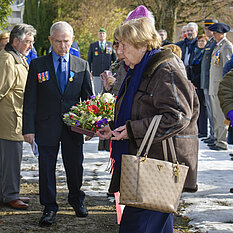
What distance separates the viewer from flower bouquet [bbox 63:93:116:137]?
4.38m

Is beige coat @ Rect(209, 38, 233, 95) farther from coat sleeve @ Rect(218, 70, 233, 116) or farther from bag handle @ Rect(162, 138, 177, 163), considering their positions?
bag handle @ Rect(162, 138, 177, 163)

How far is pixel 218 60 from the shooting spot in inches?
382

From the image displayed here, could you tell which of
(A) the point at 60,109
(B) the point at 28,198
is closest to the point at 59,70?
(A) the point at 60,109

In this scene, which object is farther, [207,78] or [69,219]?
[207,78]

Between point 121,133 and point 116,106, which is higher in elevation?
point 116,106

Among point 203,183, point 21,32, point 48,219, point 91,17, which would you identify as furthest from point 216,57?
point 91,17

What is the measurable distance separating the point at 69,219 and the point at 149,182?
7.99 ft

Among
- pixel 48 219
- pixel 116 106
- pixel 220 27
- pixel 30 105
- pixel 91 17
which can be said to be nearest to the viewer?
pixel 116 106

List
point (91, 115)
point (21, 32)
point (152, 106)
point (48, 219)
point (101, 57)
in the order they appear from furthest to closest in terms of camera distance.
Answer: point (101, 57), point (21, 32), point (48, 219), point (91, 115), point (152, 106)

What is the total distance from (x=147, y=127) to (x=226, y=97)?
62.5 inches

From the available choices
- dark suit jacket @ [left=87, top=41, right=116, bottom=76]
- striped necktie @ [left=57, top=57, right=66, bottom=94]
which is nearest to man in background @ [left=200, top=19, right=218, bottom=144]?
dark suit jacket @ [left=87, top=41, right=116, bottom=76]

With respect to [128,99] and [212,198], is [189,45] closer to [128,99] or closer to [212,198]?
[212,198]

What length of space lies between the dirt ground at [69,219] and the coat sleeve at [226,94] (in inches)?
54.1

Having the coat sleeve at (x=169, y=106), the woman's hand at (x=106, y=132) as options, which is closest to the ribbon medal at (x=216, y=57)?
the woman's hand at (x=106, y=132)
